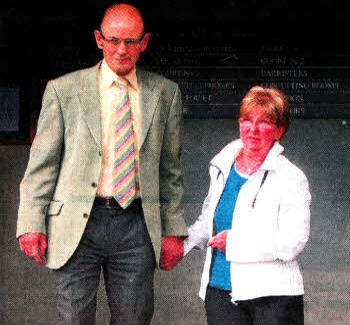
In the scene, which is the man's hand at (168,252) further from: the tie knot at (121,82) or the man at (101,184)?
the tie knot at (121,82)

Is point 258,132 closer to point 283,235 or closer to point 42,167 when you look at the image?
point 283,235

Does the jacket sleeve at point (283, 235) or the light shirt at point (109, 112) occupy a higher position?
the light shirt at point (109, 112)

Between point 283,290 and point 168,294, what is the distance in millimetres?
2114

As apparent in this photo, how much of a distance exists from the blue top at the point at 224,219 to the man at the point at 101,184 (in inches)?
15.4

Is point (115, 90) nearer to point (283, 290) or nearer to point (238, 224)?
point (238, 224)

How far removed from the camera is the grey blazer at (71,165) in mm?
4270

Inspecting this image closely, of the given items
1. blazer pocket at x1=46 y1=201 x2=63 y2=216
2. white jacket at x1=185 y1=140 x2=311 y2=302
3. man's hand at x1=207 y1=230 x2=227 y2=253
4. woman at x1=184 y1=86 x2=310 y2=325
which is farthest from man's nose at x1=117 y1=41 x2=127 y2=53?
man's hand at x1=207 y1=230 x2=227 y2=253

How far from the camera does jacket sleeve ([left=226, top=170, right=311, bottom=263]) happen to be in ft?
12.7

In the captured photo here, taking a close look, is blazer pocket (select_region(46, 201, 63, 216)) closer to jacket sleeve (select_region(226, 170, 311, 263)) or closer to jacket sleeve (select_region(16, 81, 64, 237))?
jacket sleeve (select_region(16, 81, 64, 237))

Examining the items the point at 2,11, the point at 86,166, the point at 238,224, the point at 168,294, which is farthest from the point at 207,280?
the point at 2,11

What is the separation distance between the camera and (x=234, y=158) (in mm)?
4113

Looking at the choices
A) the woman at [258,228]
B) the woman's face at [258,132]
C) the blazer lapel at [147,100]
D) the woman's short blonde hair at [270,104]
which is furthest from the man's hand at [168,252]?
the woman's short blonde hair at [270,104]

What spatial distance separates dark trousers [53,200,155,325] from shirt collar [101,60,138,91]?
565mm

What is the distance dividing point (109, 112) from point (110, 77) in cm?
17
